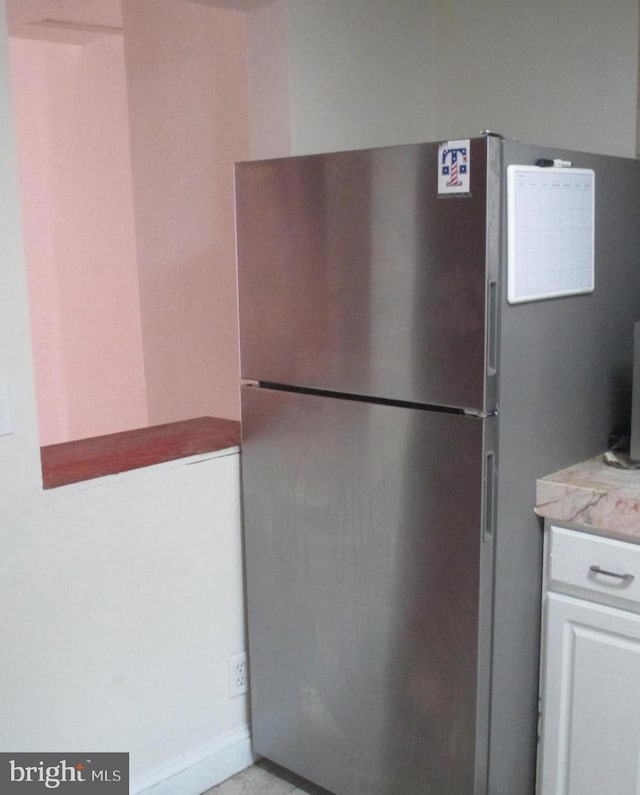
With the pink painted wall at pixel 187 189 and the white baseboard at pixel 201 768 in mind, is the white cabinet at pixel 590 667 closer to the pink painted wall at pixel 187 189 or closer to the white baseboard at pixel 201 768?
the white baseboard at pixel 201 768

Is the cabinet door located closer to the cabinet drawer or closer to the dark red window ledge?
the cabinet drawer

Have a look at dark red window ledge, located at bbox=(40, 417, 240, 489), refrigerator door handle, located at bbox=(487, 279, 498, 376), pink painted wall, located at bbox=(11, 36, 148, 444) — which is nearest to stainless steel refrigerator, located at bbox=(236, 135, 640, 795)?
refrigerator door handle, located at bbox=(487, 279, 498, 376)

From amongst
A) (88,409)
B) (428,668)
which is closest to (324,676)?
(428,668)

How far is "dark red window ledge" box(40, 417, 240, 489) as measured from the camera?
200 centimetres

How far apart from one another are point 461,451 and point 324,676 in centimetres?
73

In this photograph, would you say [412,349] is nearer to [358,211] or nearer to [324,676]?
[358,211]

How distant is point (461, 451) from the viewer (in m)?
1.79

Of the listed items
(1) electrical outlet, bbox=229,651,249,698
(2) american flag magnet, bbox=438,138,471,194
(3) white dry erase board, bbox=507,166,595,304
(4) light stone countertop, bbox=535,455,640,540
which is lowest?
(1) electrical outlet, bbox=229,651,249,698

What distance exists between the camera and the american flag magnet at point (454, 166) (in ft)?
5.54

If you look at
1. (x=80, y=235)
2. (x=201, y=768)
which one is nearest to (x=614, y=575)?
(x=201, y=768)

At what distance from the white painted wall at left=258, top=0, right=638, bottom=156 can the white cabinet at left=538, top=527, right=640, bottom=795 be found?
1.09 m

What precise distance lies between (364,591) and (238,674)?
1.82ft

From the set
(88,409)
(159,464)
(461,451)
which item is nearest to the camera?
(461,451)

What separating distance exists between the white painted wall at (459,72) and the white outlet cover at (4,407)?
0.99m
